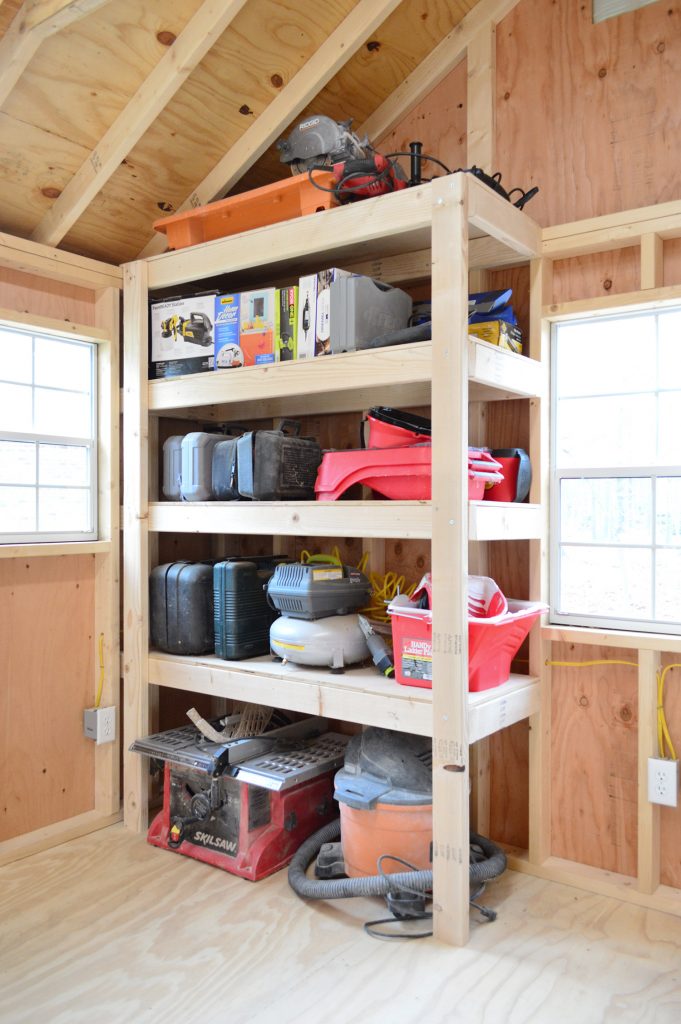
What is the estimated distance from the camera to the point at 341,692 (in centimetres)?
259

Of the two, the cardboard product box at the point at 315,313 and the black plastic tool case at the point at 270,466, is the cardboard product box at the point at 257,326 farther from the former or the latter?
the black plastic tool case at the point at 270,466

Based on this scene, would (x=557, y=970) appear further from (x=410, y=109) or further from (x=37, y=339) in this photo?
(x=410, y=109)

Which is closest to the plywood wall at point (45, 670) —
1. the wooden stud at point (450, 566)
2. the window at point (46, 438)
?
the window at point (46, 438)

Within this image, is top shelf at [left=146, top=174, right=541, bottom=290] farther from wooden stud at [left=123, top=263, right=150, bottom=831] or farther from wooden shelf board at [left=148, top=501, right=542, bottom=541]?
wooden shelf board at [left=148, top=501, right=542, bottom=541]

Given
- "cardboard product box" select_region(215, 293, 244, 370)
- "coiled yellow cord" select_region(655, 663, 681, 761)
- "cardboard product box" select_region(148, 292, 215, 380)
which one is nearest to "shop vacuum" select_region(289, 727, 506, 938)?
"coiled yellow cord" select_region(655, 663, 681, 761)

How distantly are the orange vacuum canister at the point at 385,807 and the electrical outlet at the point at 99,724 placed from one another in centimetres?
109

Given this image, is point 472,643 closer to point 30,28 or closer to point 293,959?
point 293,959

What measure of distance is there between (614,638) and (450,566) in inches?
27.9

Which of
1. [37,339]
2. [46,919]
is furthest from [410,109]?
[46,919]

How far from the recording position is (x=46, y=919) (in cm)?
243

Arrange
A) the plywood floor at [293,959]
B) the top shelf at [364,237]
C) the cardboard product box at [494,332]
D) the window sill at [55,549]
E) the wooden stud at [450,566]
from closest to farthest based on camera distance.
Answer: the plywood floor at [293,959], the wooden stud at [450,566], the top shelf at [364,237], the cardboard product box at [494,332], the window sill at [55,549]

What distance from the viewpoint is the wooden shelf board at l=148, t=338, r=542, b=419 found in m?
2.42

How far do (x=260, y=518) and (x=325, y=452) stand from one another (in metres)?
0.33

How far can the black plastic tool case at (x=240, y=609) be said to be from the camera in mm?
2980
